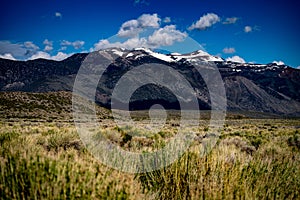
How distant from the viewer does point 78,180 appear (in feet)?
13.1

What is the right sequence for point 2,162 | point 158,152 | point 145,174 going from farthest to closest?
point 158,152
point 145,174
point 2,162

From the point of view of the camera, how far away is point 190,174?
5574 millimetres

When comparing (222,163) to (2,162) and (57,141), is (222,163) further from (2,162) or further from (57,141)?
(57,141)

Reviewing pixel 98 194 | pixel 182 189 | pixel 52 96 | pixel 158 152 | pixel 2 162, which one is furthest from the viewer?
pixel 52 96

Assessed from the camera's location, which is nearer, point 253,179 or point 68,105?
point 253,179

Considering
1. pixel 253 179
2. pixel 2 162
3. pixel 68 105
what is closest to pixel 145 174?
pixel 253 179

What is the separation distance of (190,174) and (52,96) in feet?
291

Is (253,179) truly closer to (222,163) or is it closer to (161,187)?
(222,163)

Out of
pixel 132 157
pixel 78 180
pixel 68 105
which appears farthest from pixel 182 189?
pixel 68 105

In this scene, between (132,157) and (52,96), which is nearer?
(132,157)

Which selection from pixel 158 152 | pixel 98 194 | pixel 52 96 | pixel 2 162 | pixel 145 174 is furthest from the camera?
pixel 52 96

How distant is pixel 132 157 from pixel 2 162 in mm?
3115

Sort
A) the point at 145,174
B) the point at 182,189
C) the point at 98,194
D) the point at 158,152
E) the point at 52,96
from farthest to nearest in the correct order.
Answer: the point at 52,96 → the point at 158,152 → the point at 145,174 → the point at 182,189 → the point at 98,194

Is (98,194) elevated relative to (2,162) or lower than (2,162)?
lower
